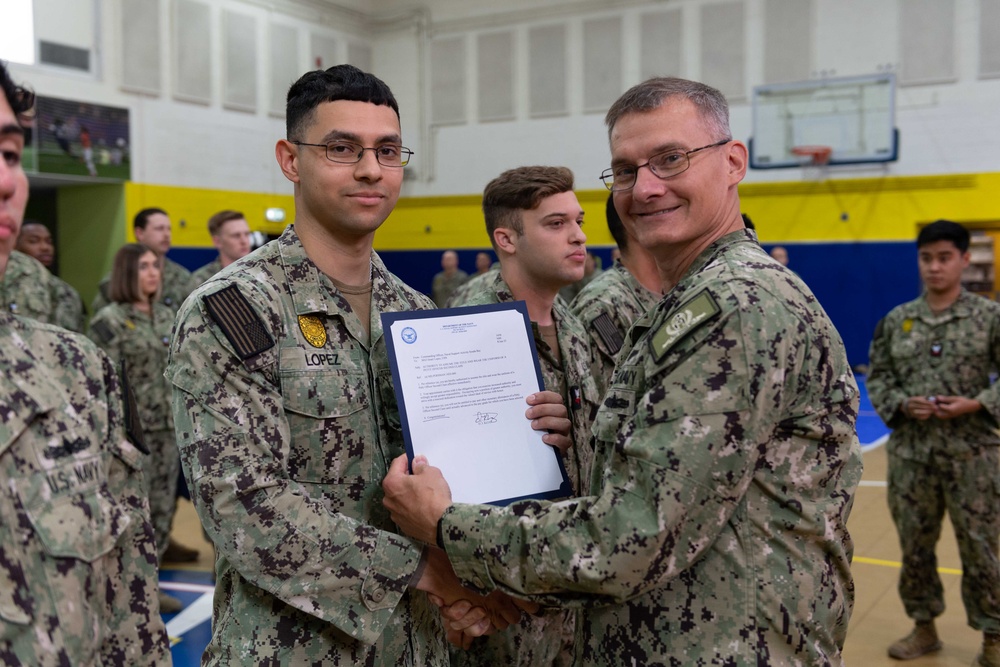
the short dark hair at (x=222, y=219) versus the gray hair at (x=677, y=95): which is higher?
the short dark hair at (x=222, y=219)

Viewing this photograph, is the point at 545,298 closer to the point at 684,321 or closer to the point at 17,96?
the point at 684,321

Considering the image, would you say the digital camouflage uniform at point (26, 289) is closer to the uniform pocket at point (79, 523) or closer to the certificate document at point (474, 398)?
the certificate document at point (474, 398)

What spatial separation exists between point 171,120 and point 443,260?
17.9 ft

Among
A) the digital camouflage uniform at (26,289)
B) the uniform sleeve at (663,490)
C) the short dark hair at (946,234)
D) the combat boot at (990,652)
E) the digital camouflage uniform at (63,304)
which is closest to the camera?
the uniform sleeve at (663,490)

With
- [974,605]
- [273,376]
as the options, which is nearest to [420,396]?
[273,376]

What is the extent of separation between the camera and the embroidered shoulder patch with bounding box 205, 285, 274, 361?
5.98 feet

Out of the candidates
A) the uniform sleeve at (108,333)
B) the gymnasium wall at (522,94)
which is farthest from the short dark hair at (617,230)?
the gymnasium wall at (522,94)

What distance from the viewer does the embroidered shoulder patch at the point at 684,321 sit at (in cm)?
167

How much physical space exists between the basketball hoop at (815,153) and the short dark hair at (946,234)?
10.4 metres

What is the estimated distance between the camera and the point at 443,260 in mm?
17188

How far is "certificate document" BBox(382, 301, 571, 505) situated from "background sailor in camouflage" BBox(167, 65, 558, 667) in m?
0.10

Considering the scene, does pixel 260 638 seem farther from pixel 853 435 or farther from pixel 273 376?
pixel 853 435

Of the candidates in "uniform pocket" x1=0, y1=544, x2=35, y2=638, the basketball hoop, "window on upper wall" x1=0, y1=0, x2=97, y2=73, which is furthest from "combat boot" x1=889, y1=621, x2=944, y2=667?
"window on upper wall" x1=0, y1=0, x2=97, y2=73

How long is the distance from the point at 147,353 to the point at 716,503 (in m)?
4.66
